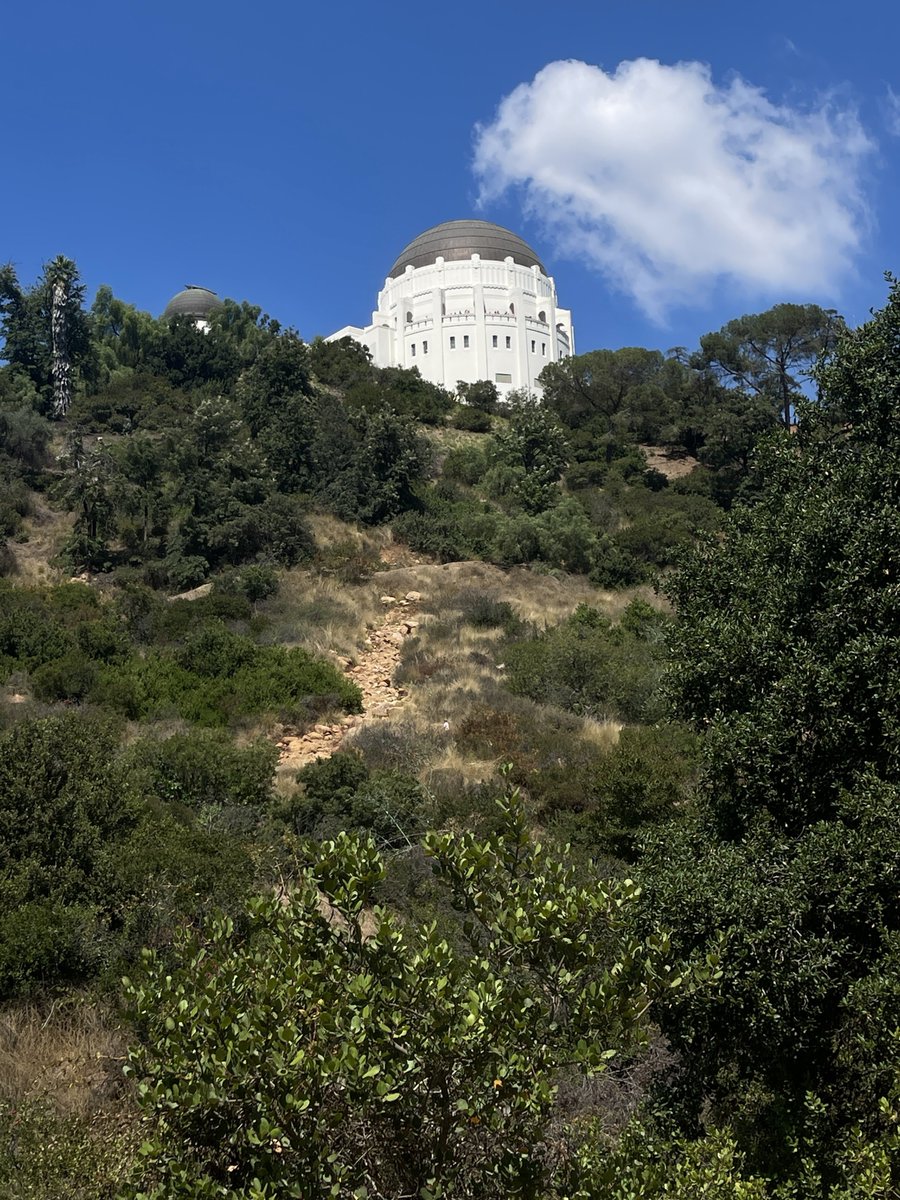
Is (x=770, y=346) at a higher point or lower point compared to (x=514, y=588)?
higher

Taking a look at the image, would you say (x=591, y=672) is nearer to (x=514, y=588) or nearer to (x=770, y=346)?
(x=514, y=588)

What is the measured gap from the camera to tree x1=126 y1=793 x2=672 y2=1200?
2949 mm

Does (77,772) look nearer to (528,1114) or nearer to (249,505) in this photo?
(528,1114)

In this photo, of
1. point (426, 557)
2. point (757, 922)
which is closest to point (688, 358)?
point (426, 557)

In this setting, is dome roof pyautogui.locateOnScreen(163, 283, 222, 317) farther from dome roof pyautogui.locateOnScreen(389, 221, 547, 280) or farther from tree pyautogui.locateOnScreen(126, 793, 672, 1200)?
tree pyautogui.locateOnScreen(126, 793, 672, 1200)

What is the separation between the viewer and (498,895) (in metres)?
3.49

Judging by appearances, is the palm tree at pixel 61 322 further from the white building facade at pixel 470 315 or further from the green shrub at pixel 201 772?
the green shrub at pixel 201 772

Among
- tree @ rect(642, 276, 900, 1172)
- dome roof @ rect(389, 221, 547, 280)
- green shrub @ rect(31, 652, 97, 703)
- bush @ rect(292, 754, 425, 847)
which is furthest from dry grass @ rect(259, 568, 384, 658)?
dome roof @ rect(389, 221, 547, 280)

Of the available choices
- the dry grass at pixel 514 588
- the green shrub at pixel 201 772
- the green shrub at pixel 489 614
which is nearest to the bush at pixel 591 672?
the green shrub at pixel 489 614

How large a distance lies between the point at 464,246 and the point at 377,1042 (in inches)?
2044

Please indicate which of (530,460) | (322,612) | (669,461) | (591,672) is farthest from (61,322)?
(591,672)

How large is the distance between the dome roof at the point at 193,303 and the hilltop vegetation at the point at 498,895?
128ft

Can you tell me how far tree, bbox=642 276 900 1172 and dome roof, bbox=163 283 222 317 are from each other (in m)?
49.3

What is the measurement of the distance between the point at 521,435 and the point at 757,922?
27.8m
